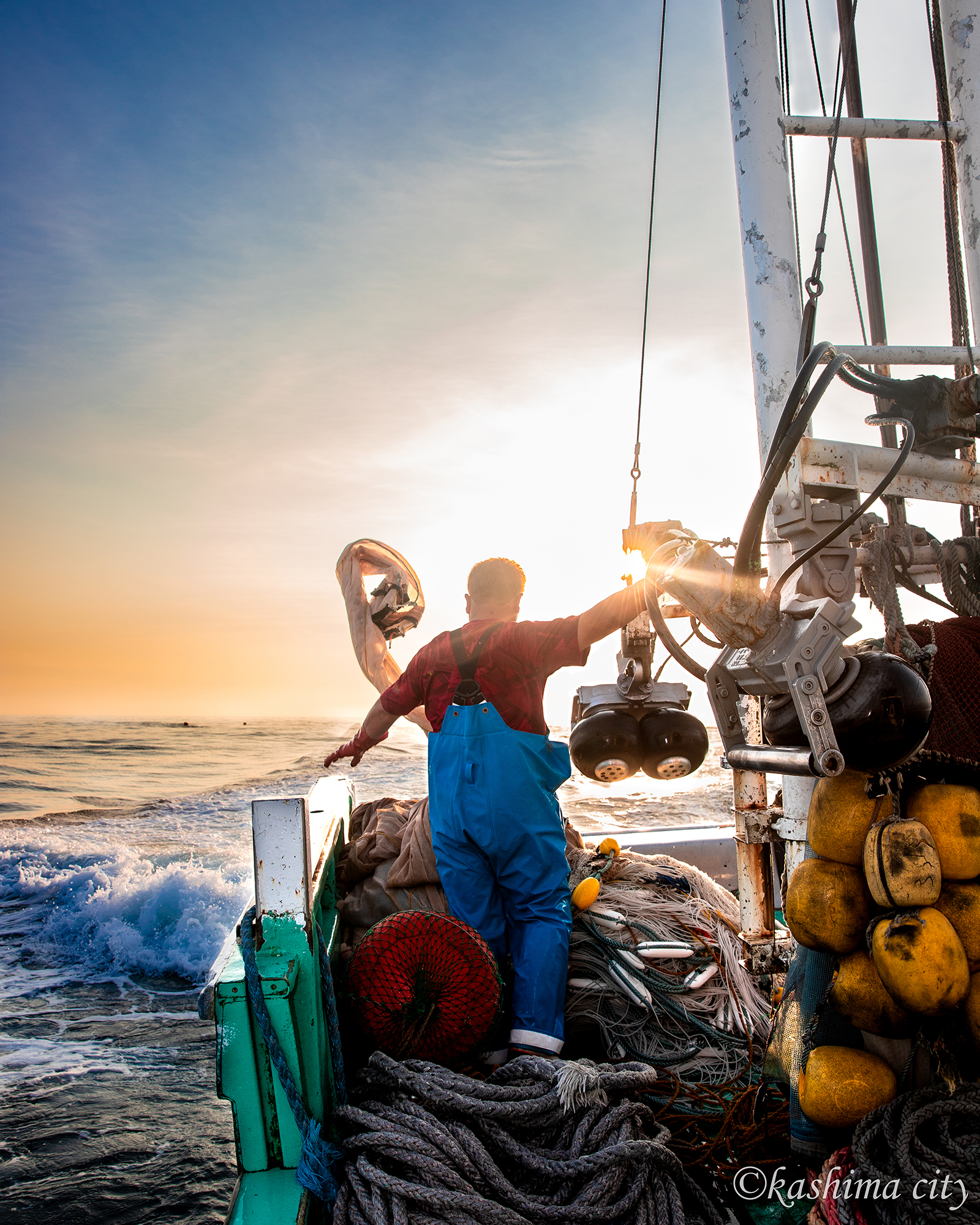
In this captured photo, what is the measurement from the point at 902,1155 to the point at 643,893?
238 cm

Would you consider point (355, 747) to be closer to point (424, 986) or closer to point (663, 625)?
point (424, 986)

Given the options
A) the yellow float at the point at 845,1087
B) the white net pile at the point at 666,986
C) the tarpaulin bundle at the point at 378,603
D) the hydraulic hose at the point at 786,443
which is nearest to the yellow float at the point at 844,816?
the yellow float at the point at 845,1087

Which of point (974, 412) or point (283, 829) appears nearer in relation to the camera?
point (283, 829)

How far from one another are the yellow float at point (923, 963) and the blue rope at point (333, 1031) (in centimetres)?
146

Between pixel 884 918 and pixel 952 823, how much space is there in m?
0.31

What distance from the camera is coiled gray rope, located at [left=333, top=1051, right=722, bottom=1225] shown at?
6.08 ft

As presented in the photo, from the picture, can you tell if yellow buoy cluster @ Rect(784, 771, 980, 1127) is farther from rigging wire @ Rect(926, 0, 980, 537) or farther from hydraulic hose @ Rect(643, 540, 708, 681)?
rigging wire @ Rect(926, 0, 980, 537)

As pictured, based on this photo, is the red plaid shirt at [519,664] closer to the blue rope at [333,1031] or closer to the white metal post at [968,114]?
the blue rope at [333,1031]

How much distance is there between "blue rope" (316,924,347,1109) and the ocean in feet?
1.60

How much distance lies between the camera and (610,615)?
2719 mm

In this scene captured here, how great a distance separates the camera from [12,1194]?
405 centimetres

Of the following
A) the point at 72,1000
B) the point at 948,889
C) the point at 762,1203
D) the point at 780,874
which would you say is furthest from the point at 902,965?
the point at 72,1000

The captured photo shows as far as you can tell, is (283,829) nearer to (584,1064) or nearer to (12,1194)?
(584,1064)

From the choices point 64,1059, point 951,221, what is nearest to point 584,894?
point 951,221
